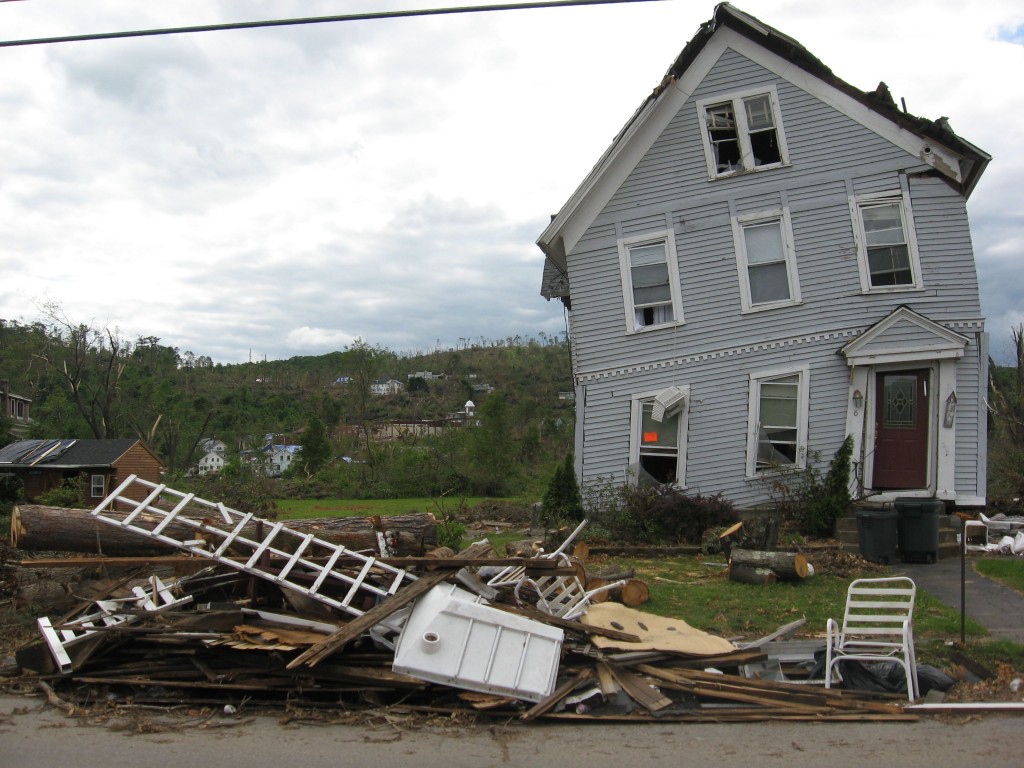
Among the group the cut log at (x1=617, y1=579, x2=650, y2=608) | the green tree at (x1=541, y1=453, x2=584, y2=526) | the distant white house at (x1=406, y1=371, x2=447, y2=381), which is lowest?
the cut log at (x1=617, y1=579, x2=650, y2=608)

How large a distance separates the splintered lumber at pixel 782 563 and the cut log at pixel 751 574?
0.14ft

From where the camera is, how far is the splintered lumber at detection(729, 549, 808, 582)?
11328mm

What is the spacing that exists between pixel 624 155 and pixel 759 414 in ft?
18.2

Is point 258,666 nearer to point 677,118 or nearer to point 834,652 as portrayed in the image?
point 834,652

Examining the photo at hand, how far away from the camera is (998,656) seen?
7.71 metres

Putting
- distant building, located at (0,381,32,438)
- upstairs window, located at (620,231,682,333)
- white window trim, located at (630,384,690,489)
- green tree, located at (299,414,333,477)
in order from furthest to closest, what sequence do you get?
distant building, located at (0,381,32,438)
green tree, located at (299,414,333,477)
upstairs window, located at (620,231,682,333)
white window trim, located at (630,384,690,489)

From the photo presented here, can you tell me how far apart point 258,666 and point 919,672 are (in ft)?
17.8

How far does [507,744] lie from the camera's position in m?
6.02

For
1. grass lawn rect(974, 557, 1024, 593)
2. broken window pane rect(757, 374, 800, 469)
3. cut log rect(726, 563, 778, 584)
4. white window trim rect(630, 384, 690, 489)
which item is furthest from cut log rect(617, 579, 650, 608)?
broken window pane rect(757, 374, 800, 469)

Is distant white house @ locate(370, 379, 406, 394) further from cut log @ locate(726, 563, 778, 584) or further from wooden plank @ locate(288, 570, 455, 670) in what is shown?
wooden plank @ locate(288, 570, 455, 670)

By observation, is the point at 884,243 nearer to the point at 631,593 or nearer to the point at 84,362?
the point at 631,593

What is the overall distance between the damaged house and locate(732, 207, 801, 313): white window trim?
37mm

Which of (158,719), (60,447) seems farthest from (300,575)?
(60,447)

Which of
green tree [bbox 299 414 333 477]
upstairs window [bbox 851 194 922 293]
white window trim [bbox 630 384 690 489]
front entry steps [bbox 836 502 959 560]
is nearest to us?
front entry steps [bbox 836 502 959 560]
